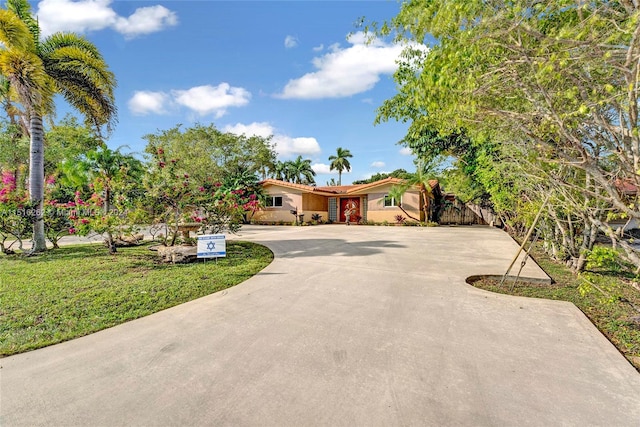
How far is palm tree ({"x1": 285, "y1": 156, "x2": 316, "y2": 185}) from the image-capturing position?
122ft

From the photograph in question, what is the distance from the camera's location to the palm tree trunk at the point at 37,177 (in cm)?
867

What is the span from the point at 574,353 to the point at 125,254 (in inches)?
394

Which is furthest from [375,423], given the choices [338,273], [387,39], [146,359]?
[387,39]

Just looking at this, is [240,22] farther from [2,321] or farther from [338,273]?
[2,321]

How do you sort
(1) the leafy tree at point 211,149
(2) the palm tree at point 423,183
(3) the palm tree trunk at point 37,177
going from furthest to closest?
(1) the leafy tree at point 211,149 → (2) the palm tree at point 423,183 → (3) the palm tree trunk at point 37,177

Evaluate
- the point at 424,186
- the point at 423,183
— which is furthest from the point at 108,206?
the point at 424,186

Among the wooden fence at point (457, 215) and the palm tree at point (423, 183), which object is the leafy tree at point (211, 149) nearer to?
the palm tree at point (423, 183)

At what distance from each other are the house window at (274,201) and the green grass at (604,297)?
18.2 metres

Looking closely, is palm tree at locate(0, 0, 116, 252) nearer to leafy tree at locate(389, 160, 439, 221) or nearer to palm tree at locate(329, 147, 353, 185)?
leafy tree at locate(389, 160, 439, 221)

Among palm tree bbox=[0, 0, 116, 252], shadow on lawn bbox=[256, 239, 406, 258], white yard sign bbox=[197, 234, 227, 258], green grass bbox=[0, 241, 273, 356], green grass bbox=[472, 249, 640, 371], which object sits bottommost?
green grass bbox=[472, 249, 640, 371]

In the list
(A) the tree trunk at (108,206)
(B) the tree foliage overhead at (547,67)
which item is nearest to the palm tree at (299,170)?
(A) the tree trunk at (108,206)

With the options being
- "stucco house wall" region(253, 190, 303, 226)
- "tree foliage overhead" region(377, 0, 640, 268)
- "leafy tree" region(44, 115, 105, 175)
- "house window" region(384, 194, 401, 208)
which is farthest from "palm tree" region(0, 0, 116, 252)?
"house window" region(384, 194, 401, 208)

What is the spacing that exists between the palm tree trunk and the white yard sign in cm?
622

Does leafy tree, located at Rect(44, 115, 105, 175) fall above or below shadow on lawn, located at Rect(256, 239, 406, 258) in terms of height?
above
